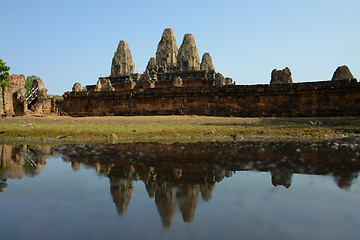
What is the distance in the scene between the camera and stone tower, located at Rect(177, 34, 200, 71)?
40.8m

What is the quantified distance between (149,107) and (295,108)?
8.19m

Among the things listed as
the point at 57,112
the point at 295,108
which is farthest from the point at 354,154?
the point at 57,112

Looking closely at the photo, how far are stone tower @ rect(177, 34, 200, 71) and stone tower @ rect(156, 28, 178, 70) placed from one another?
6.95 ft

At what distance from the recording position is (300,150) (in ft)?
17.2

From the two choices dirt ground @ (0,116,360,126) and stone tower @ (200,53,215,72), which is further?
stone tower @ (200,53,215,72)

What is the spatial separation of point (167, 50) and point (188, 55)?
423cm

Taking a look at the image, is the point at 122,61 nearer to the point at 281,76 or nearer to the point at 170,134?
the point at 281,76

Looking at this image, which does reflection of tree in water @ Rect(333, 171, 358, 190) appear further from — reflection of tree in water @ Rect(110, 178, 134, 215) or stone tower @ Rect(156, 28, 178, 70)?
stone tower @ Rect(156, 28, 178, 70)

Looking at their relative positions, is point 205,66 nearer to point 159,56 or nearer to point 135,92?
point 159,56

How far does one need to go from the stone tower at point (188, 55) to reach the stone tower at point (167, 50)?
212cm

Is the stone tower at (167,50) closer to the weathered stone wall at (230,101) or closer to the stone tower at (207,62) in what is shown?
the stone tower at (207,62)

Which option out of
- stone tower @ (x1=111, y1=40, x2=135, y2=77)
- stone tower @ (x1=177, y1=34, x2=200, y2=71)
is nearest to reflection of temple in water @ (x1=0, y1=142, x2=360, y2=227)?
stone tower @ (x1=177, y1=34, x2=200, y2=71)

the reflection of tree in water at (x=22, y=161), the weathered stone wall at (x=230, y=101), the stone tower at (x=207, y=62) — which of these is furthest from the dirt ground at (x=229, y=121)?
the stone tower at (x=207, y=62)

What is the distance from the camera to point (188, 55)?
4100 cm
